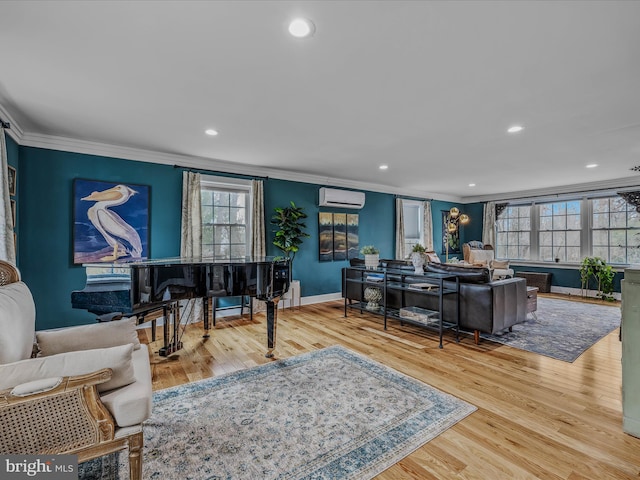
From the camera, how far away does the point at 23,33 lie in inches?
72.3

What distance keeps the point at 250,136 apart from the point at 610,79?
11.2 ft

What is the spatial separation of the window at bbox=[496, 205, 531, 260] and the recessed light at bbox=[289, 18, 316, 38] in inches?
323

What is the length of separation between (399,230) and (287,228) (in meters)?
3.22

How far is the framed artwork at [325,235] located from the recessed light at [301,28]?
170 inches

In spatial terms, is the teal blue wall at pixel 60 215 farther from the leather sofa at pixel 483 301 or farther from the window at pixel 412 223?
the window at pixel 412 223

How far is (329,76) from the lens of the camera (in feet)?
7.65

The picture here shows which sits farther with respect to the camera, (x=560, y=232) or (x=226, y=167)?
(x=560, y=232)

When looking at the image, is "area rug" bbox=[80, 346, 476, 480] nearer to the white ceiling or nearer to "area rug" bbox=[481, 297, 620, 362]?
"area rug" bbox=[481, 297, 620, 362]

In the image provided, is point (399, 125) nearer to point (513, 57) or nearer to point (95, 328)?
point (513, 57)

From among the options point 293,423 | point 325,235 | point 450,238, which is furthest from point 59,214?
point 450,238

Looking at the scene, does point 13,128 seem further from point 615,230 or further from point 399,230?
point 615,230

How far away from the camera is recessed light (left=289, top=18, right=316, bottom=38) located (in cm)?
173

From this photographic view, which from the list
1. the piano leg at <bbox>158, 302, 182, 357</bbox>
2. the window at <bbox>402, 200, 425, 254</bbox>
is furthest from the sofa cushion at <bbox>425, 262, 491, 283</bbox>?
the window at <bbox>402, 200, 425, 254</bbox>

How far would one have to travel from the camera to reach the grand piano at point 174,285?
8.80ft
